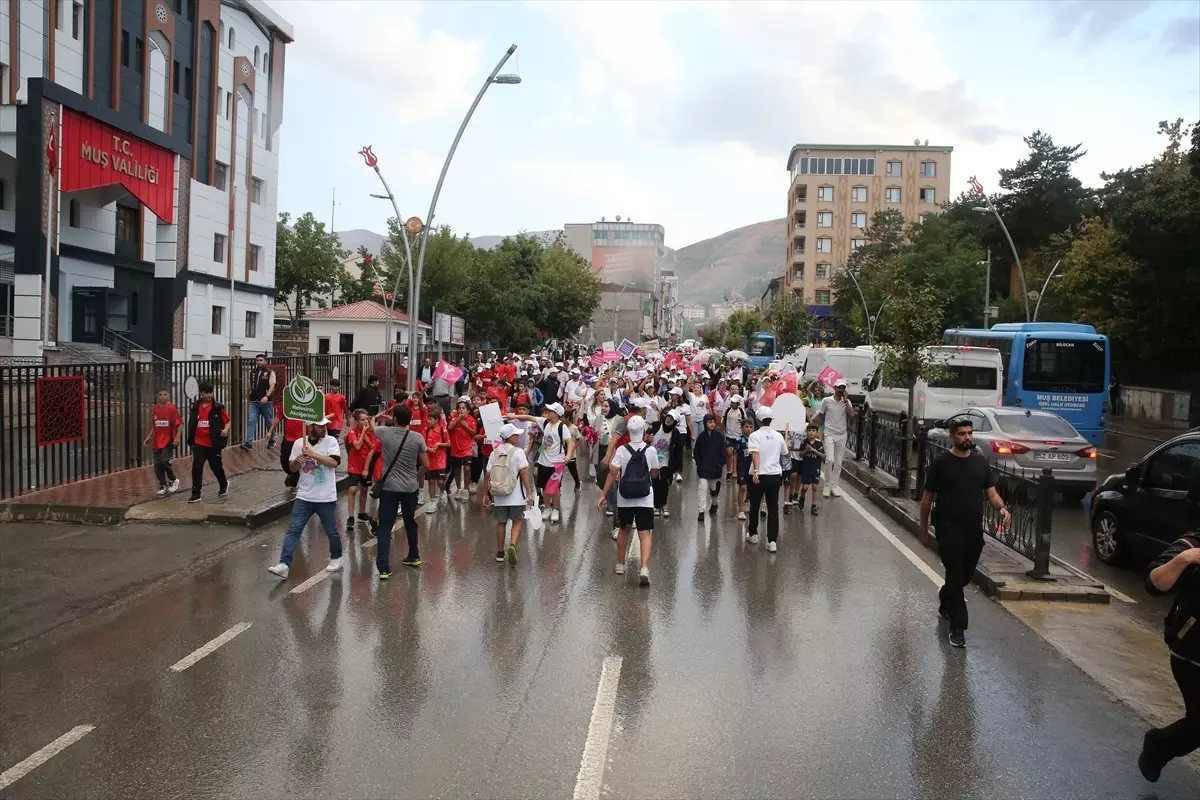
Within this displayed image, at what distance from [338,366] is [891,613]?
18.9 metres

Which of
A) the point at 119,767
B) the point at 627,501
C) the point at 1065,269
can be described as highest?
the point at 1065,269

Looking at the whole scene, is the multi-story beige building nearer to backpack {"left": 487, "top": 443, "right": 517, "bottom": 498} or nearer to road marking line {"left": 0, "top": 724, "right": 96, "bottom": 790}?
backpack {"left": 487, "top": 443, "right": 517, "bottom": 498}

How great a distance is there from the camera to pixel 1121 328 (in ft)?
122

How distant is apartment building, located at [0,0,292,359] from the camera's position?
2769 centimetres

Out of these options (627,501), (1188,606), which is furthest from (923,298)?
(1188,606)

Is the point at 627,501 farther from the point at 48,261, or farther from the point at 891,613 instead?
the point at 48,261

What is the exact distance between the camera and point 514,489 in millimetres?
10258

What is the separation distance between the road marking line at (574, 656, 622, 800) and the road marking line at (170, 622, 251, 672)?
285 cm

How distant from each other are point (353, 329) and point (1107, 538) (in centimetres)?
4455

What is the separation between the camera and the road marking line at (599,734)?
506cm

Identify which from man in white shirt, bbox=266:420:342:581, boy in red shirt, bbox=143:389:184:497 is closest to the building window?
boy in red shirt, bbox=143:389:184:497

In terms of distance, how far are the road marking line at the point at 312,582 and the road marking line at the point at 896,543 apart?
19.6ft

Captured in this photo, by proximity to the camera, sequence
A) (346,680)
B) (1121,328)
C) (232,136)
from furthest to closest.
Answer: (232,136) → (1121,328) → (346,680)

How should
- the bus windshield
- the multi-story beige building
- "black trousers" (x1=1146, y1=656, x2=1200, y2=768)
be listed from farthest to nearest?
the multi-story beige building, the bus windshield, "black trousers" (x1=1146, y1=656, x2=1200, y2=768)
